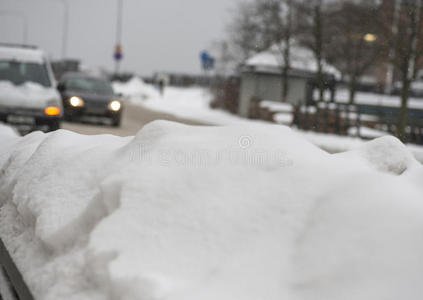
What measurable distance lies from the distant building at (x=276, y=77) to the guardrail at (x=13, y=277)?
2403 cm

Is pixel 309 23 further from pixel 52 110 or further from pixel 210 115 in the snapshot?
pixel 52 110

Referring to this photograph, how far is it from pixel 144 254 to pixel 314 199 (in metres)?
0.74

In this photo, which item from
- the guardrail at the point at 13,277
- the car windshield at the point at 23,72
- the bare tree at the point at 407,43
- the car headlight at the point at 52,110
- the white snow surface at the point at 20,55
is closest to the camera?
the guardrail at the point at 13,277

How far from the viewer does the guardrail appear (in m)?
3.08

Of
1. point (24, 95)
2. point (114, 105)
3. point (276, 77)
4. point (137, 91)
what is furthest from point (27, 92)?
point (137, 91)

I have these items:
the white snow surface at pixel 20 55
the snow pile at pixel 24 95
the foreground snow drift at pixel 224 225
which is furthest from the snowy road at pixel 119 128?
the foreground snow drift at pixel 224 225

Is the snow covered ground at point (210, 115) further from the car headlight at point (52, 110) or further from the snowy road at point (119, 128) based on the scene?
the car headlight at point (52, 110)

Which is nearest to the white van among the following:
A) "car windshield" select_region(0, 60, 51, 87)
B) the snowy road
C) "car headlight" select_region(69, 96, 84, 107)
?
"car windshield" select_region(0, 60, 51, 87)

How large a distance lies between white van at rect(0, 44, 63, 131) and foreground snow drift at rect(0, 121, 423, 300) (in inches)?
310

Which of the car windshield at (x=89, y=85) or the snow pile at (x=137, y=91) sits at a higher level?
the car windshield at (x=89, y=85)

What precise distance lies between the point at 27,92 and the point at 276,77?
1842 cm

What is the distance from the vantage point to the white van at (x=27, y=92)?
36.1 feet

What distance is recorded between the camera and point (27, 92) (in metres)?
11.3

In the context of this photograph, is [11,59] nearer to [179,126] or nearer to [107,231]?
[179,126]
